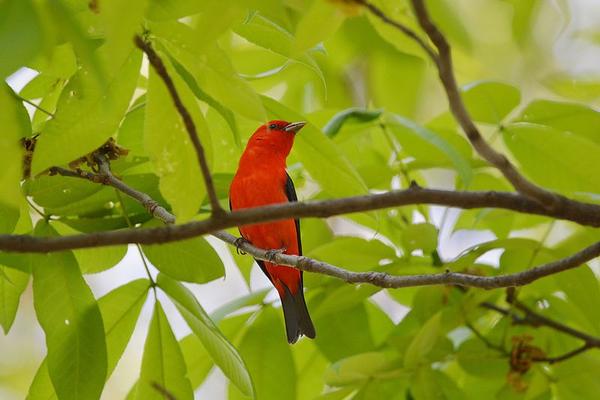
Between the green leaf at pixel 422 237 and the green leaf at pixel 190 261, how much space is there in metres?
0.67

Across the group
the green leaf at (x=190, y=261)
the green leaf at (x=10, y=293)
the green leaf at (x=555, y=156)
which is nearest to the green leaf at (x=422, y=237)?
the green leaf at (x=555, y=156)

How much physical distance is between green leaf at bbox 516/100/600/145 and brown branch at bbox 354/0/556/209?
163cm

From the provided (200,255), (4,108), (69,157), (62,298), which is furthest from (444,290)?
(4,108)

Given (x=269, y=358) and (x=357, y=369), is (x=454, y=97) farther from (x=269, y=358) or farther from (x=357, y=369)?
(x=269, y=358)

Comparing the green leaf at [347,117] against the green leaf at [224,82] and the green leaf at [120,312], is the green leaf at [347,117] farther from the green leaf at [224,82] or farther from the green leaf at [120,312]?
the green leaf at [224,82]

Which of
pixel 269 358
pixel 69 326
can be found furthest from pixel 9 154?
pixel 269 358

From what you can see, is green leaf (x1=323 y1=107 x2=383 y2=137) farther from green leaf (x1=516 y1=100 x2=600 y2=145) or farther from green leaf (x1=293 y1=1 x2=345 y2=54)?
green leaf (x1=293 y1=1 x2=345 y2=54)

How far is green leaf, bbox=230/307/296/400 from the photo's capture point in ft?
9.93

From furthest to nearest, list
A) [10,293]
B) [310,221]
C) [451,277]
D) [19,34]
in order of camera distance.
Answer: [310,221]
[10,293]
[451,277]
[19,34]

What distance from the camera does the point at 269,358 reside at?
310 centimetres

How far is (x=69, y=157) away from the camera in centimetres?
200

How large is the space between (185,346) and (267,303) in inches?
13.6

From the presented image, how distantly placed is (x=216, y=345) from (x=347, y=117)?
884 mm

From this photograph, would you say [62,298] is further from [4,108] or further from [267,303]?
[4,108]
